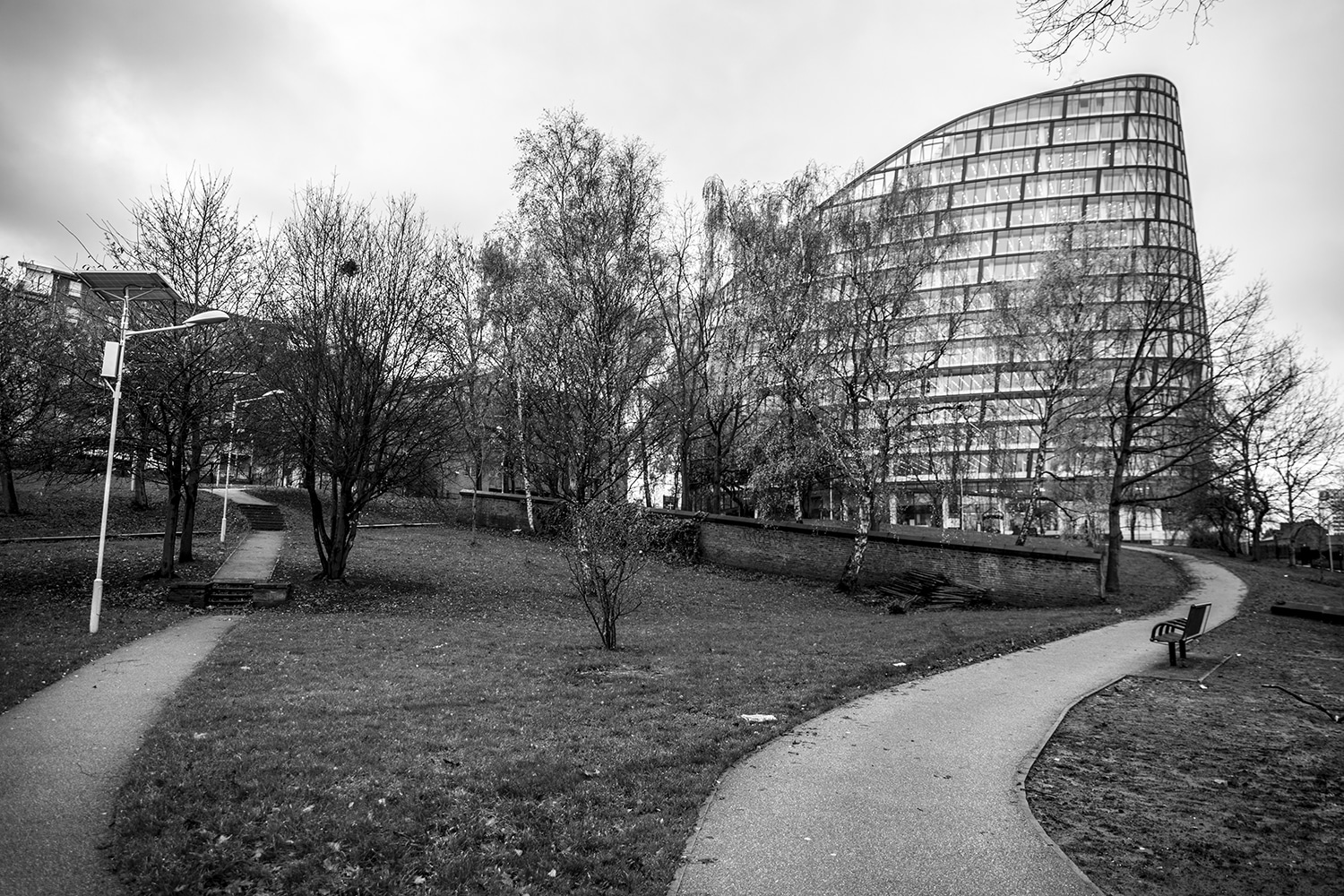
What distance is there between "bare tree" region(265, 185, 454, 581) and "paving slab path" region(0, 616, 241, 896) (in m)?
9.45

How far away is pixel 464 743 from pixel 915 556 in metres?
21.0

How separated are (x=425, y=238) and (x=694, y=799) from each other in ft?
61.9

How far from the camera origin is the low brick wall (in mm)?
23234

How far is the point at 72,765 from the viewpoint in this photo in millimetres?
6309

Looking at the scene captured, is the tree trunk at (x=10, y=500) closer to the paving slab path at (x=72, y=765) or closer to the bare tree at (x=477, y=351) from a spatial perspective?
the bare tree at (x=477, y=351)

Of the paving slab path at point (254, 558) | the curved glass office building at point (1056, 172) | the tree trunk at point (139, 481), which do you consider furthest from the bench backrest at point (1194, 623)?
the curved glass office building at point (1056, 172)

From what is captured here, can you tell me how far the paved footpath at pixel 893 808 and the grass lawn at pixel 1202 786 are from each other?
0.33m

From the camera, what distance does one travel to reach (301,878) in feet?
14.8

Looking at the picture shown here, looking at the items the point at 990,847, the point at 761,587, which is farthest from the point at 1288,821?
the point at 761,587

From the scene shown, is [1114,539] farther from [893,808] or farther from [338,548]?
[338,548]

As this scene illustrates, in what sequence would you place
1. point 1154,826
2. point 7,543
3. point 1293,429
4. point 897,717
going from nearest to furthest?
1. point 1154,826
2. point 897,717
3. point 7,543
4. point 1293,429

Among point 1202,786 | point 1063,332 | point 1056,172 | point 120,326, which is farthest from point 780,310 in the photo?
point 1056,172

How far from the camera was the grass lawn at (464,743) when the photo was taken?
4715 millimetres

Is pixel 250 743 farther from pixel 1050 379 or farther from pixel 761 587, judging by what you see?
pixel 1050 379
